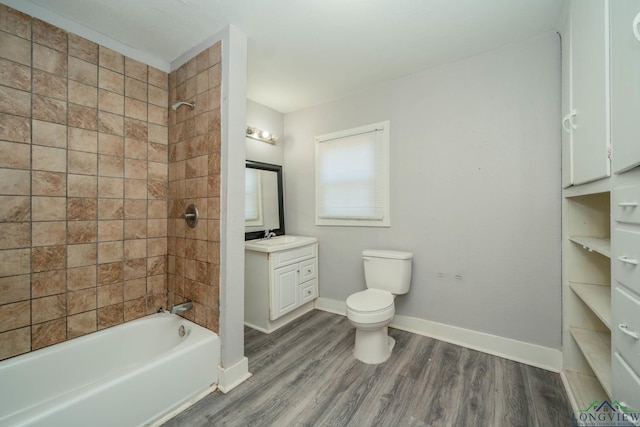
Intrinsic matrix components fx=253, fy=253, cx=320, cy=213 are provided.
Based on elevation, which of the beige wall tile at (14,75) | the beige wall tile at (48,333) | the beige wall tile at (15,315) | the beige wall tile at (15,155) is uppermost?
the beige wall tile at (14,75)

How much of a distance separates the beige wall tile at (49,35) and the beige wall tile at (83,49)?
0.10ft

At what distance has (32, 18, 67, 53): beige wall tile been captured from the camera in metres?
1.47

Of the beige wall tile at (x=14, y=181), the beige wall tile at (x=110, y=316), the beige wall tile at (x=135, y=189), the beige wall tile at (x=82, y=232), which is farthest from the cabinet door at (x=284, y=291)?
the beige wall tile at (x=14, y=181)

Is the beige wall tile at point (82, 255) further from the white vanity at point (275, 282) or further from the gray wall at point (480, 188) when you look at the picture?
the gray wall at point (480, 188)

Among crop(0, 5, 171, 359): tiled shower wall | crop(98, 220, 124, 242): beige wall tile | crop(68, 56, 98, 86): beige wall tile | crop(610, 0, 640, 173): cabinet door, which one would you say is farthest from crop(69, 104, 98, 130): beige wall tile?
crop(610, 0, 640, 173): cabinet door

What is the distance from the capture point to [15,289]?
1411mm

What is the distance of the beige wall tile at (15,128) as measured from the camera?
1.38 m

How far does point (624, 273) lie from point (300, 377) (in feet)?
5.56

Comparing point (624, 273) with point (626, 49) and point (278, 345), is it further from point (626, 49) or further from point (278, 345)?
point (278, 345)

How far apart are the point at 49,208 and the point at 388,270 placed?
237 centimetres

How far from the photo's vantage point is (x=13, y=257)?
1406 millimetres

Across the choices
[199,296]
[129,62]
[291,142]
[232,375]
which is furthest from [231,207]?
A: [291,142]

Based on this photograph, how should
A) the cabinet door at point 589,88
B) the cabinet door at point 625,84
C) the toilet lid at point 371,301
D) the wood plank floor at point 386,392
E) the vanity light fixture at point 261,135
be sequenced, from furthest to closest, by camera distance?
the vanity light fixture at point 261,135 → the toilet lid at point 371,301 → the wood plank floor at point 386,392 → the cabinet door at point 589,88 → the cabinet door at point 625,84

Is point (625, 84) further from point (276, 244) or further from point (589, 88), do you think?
point (276, 244)
